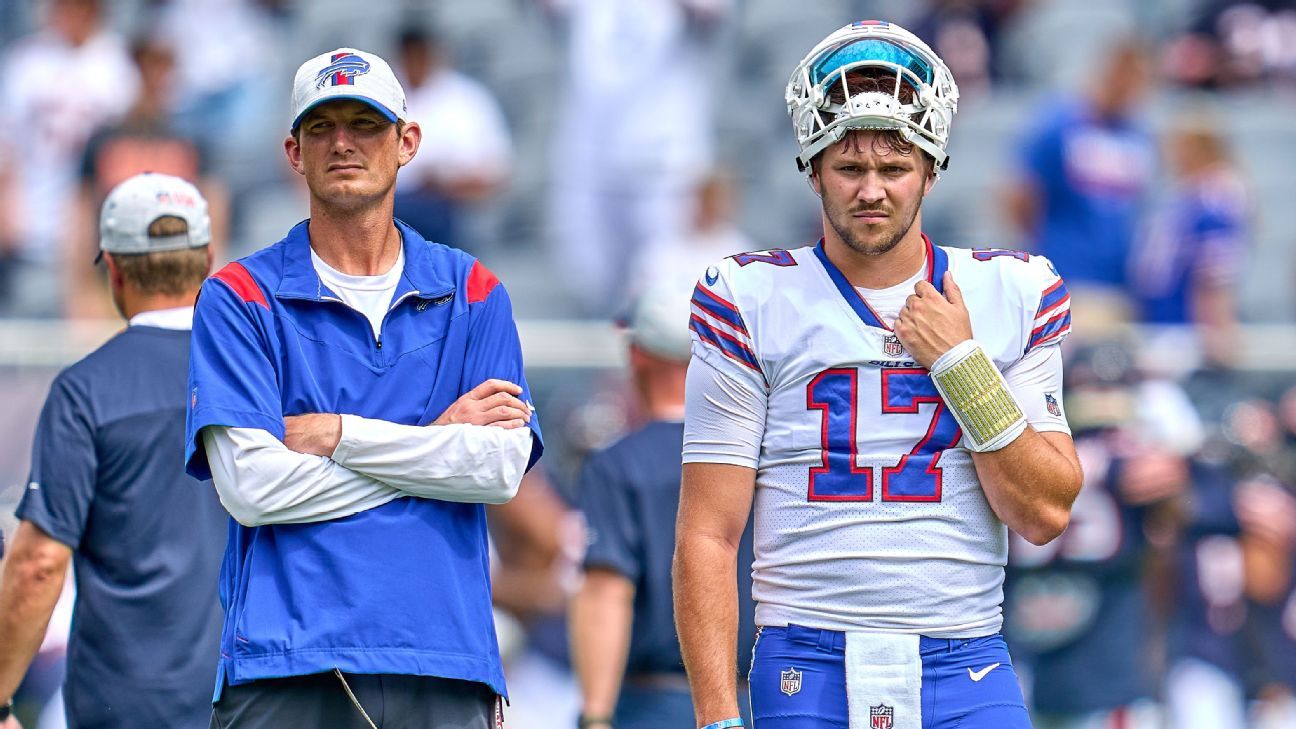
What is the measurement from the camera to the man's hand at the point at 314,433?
3.81 meters

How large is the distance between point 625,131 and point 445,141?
3.95 feet

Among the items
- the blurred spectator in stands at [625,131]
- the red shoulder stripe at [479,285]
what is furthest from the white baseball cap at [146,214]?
the blurred spectator in stands at [625,131]

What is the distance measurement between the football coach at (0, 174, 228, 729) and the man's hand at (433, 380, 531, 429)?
1.08 m

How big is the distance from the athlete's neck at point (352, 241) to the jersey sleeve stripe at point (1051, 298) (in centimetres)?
134

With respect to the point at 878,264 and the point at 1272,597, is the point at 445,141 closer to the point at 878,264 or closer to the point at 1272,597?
the point at 1272,597

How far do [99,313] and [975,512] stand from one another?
7513 mm

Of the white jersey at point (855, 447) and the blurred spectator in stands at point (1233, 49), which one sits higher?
the blurred spectator in stands at point (1233, 49)

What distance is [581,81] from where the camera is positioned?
480 inches

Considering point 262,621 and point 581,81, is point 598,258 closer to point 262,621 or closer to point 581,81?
point 581,81

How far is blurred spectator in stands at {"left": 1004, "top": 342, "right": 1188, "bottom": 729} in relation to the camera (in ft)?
25.8

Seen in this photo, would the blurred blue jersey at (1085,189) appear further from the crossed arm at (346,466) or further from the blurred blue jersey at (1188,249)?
the crossed arm at (346,466)

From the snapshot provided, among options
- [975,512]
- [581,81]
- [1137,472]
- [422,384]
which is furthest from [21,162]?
[975,512]

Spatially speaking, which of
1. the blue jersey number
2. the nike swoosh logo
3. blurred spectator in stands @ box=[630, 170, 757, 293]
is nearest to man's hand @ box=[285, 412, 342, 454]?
the blue jersey number

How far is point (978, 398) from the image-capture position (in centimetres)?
366
